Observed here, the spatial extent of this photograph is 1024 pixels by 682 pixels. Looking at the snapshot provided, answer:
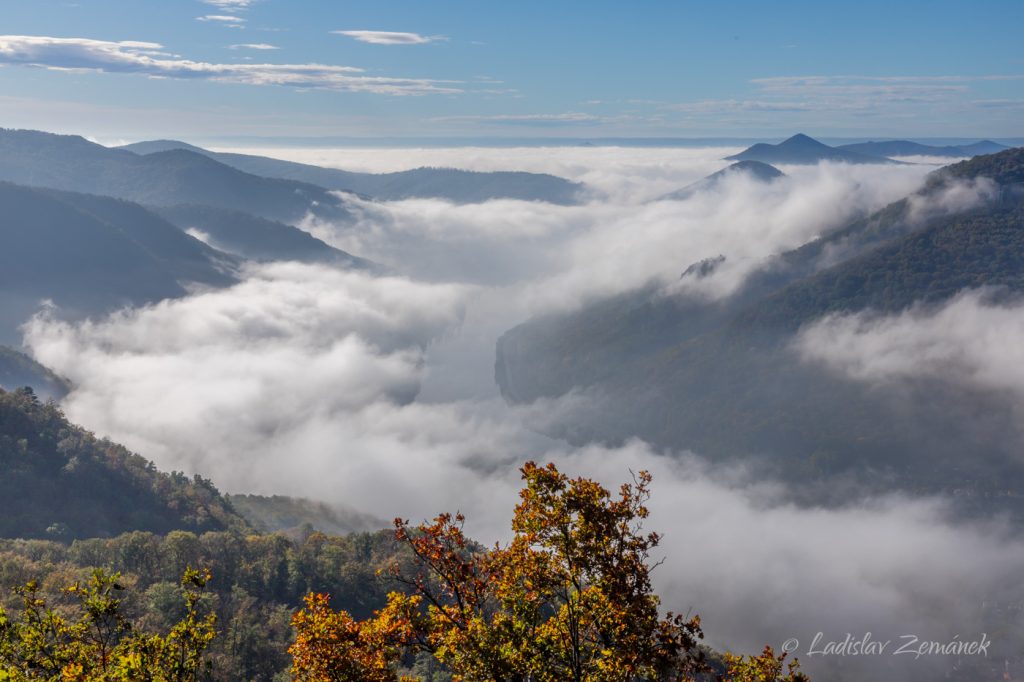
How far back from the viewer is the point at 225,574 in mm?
88562

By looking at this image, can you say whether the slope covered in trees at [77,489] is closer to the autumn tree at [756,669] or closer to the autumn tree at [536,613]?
the autumn tree at [536,613]

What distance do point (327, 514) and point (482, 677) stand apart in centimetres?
19233

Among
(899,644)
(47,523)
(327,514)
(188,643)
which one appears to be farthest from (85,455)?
(899,644)

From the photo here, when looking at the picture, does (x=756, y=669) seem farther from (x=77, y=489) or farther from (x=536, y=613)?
(x=77, y=489)

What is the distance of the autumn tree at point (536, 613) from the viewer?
15031 millimetres

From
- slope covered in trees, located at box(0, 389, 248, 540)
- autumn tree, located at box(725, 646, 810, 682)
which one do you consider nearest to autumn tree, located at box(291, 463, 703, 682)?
autumn tree, located at box(725, 646, 810, 682)

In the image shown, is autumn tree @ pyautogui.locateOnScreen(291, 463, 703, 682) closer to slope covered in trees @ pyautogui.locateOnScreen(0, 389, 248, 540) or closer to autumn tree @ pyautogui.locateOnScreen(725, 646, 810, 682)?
autumn tree @ pyautogui.locateOnScreen(725, 646, 810, 682)

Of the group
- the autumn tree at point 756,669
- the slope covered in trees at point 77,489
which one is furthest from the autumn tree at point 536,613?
the slope covered in trees at point 77,489

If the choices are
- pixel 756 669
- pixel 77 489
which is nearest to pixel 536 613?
pixel 756 669

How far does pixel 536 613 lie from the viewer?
15953 millimetres

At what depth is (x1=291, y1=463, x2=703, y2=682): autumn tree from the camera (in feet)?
49.3

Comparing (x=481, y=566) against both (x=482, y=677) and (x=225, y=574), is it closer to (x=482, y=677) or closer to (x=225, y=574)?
(x=482, y=677)

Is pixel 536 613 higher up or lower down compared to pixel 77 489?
higher up

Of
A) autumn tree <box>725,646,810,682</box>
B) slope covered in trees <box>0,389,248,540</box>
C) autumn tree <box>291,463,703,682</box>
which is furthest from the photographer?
slope covered in trees <box>0,389,248,540</box>
